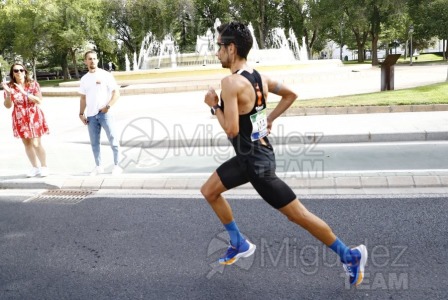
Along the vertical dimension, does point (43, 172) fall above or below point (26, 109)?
below

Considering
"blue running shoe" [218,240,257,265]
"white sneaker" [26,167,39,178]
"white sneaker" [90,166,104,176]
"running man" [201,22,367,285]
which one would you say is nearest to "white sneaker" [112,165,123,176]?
"white sneaker" [90,166,104,176]

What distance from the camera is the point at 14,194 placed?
632 centimetres

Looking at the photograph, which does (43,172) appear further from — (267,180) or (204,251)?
(267,180)

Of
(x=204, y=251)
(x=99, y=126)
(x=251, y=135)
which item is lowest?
(x=204, y=251)

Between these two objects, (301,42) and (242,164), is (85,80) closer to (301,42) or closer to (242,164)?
(242,164)

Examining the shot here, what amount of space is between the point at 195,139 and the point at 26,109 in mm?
3397

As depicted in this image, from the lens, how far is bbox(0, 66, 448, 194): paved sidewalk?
574cm

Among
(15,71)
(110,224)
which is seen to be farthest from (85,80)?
(110,224)

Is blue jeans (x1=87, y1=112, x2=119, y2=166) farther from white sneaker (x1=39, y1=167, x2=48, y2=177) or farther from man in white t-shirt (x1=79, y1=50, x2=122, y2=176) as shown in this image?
white sneaker (x1=39, y1=167, x2=48, y2=177)

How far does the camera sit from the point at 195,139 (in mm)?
9031

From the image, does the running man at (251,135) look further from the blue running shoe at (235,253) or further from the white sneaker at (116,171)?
the white sneaker at (116,171)

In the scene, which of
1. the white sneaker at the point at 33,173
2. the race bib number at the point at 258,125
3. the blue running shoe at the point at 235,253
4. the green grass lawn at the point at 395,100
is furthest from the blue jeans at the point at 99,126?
the green grass lawn at the point at 395,100

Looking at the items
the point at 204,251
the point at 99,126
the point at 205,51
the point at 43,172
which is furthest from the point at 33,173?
the point at 205,51

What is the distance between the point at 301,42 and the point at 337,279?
193 ft
